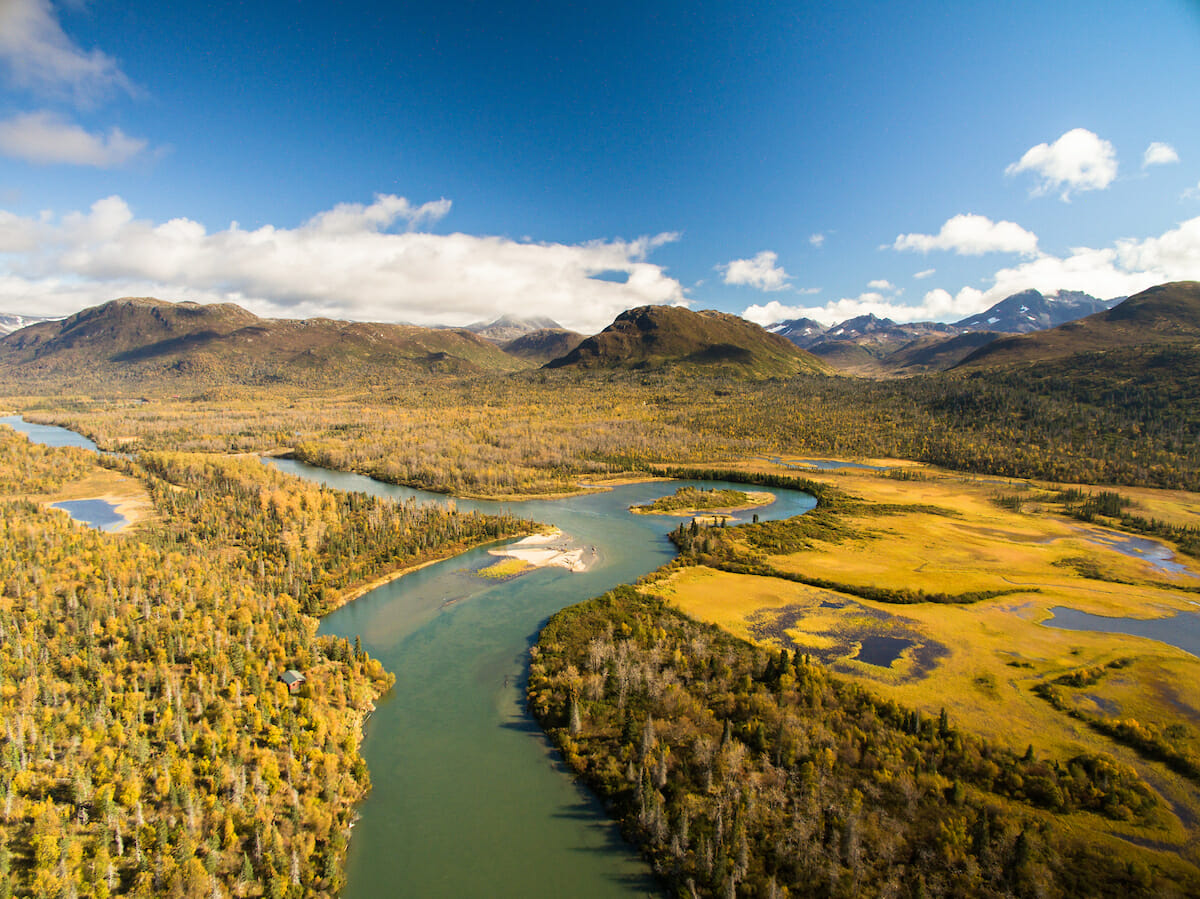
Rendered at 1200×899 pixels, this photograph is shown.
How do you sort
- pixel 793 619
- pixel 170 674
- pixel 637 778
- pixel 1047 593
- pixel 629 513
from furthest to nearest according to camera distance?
1. pixel 629 513
2. pixel 1047 593
3. pixel 793 619
4. pixel 170 674
5. pixel 637 778

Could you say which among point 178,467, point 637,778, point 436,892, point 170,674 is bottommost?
point 436,892

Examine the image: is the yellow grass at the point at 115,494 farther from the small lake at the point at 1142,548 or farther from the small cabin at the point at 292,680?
the small lake at the point at 1142,548

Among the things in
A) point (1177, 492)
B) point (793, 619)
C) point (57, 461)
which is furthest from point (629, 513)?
point (57, 461)

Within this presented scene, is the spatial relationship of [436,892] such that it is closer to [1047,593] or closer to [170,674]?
[170,674]

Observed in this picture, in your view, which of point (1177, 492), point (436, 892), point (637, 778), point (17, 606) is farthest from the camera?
point (1177, 492)

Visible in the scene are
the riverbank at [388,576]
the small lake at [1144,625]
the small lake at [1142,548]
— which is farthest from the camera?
the small lake at [1142,548]

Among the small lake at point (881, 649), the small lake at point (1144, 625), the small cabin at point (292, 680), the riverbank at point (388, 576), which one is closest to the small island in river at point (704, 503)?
the riverbank at point (388, 576)
